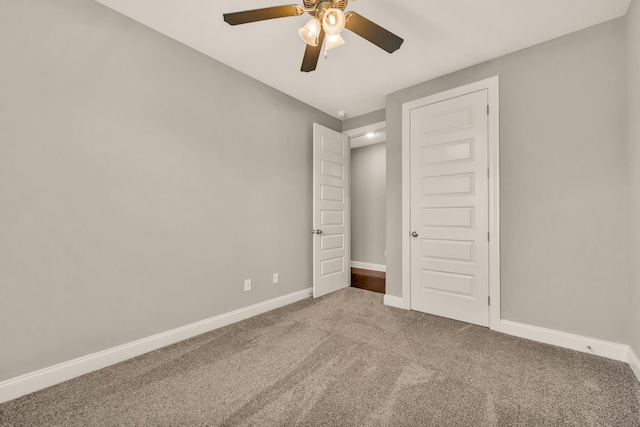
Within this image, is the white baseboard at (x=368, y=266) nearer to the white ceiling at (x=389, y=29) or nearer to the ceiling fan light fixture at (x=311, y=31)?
the white ceiling at (x=389, y=29)

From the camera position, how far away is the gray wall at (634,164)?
1833 mm

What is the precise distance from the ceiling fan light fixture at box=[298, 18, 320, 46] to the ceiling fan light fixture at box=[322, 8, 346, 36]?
106 millimetres

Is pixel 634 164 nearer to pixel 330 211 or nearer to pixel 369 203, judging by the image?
pixel 330 211

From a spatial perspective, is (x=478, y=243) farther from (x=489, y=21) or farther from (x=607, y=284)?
(x=489, y=21)

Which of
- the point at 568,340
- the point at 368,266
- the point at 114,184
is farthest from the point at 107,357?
the point at 368,266

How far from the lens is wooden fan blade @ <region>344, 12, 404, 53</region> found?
1614 mm

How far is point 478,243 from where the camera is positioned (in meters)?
2.70

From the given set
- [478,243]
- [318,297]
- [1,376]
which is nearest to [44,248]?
[1,376]

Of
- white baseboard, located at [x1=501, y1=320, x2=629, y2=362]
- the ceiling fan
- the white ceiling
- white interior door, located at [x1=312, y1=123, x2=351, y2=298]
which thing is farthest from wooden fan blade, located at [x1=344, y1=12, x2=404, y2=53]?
white baseboard, located at [x1=501, y1=320, x2=629, y2=362]

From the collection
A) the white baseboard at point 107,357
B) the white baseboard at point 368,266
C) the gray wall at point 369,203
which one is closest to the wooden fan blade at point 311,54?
the white baseboard at point 107,357

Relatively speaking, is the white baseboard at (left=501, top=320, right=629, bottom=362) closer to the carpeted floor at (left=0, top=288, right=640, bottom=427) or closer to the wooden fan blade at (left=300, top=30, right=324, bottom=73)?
the carpeted floor at (left=0, top=288, right=640, bottom=427)

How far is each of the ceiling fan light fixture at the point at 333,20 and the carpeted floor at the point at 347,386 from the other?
7.27 feet

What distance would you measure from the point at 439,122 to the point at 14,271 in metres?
3.73

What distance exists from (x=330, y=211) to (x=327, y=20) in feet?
8.26
